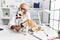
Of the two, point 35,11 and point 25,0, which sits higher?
point 25,0

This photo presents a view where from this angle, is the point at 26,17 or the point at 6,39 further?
the point at 26,17

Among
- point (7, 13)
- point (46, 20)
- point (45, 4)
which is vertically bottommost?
point (46, 20)

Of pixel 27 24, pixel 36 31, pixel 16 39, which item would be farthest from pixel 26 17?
pixel 16 39

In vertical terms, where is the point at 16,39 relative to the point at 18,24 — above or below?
below

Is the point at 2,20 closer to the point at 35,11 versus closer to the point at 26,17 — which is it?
the point at 35,11

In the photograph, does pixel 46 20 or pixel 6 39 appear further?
pixel 46 20

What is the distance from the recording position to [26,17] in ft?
5.76

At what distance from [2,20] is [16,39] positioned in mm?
2750

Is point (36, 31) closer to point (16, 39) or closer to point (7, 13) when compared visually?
point (16, 39)

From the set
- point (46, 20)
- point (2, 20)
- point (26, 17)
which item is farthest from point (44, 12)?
point (26, 17)

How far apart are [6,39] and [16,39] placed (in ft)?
0.38

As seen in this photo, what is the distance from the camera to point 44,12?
12.6 ft

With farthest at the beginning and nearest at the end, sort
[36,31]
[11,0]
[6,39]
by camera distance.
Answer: [11,0]
[36,31]
[6,39]

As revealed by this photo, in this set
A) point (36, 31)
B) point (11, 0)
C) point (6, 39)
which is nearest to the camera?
point (6, 39)
